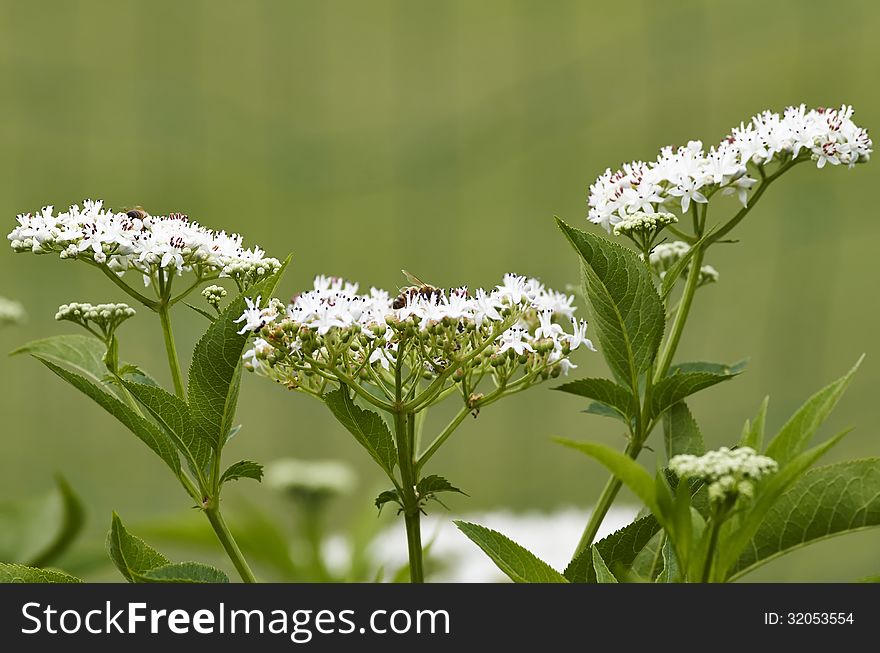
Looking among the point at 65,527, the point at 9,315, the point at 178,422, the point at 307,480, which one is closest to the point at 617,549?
the point at 178,422

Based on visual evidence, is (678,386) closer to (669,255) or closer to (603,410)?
(603,410)

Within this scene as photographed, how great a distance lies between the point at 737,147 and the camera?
67 cm

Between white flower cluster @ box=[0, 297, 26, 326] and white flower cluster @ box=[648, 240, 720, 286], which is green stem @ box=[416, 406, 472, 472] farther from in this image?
white flower cluster @ box=[0, 297, 26, 326]

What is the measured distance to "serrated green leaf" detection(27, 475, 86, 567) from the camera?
36.8 inches

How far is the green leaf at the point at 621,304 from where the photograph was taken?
59 cm

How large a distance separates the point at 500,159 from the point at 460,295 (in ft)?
10.6

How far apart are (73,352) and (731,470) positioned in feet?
1.35

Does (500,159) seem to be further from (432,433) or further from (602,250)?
(602,250)

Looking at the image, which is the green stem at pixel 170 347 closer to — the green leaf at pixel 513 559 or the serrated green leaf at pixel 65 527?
the green leaf at pixel 513 559

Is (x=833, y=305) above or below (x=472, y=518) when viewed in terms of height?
above

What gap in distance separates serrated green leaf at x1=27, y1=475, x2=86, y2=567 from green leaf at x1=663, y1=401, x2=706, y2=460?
0.55 m

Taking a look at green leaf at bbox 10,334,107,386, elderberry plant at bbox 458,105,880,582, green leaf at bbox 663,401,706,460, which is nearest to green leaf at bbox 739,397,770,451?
elderberry plant at bbox 458,105,880,582
